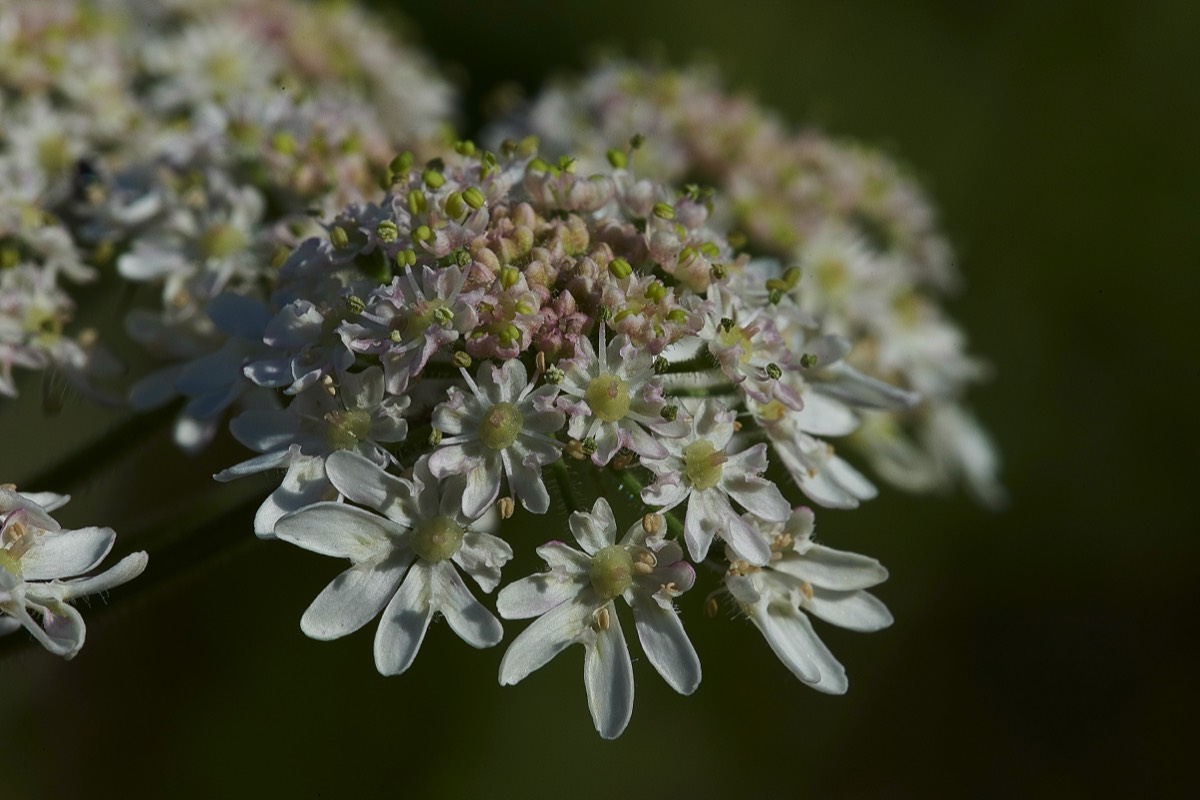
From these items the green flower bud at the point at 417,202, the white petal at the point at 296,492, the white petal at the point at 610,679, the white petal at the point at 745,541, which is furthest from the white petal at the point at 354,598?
the green flower bud at the point at 417,202

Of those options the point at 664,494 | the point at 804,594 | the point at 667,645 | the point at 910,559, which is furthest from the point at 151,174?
the point at 910,559

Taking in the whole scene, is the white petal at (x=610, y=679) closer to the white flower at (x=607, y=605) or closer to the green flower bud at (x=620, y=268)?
the white flower at (x=607, y=605)

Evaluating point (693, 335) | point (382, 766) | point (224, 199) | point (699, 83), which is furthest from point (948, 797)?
point (224, 199)

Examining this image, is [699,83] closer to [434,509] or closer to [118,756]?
[434,509]

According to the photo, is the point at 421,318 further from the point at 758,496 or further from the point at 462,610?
the point at 758,496

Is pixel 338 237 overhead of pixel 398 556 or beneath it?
overhead

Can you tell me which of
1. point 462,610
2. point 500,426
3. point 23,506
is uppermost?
point 500,426
